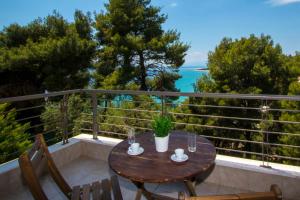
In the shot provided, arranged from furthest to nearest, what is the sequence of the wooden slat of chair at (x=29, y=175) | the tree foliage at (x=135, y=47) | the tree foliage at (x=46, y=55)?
the tree foliage at (x=135, y=47), the tree foliage at (x=46, y=55), the wooden slat of chair at (x=29, y=175)

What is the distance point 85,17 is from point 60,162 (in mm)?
12521

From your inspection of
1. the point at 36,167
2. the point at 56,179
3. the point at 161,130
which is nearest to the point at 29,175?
the point at 36,167

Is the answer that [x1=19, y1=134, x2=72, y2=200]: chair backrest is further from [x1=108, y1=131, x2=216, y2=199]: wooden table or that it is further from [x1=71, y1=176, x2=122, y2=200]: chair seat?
[x1=108, y1=131, x2=216, y2=199]: wooden table

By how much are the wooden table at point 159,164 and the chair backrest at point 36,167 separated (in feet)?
1.39

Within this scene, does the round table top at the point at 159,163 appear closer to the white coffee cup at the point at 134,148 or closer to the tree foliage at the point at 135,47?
the white coffee cup at the point at 134,148

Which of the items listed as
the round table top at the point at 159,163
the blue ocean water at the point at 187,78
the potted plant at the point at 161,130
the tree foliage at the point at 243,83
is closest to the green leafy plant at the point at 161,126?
the potted plant at the point at 161,130

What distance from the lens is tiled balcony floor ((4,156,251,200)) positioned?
2504mm

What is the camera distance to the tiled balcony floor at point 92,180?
250 cm

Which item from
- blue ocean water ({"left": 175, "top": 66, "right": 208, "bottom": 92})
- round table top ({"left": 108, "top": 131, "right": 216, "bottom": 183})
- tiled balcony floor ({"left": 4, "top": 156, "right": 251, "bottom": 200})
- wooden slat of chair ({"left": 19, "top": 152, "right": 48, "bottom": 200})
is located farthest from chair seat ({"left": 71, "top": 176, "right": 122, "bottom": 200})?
blue ocean water ({"left": 175, "top": 66, "right": 208, "bottom": 92})

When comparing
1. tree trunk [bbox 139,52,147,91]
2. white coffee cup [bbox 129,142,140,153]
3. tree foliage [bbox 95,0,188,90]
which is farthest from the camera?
tree trunk [bbox 139,52,147,91]

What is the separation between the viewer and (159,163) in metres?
1.67

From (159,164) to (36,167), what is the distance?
30.8 inches

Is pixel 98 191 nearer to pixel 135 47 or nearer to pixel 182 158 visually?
pixel 182 158

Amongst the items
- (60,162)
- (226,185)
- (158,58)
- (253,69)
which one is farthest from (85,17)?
(226,185)
